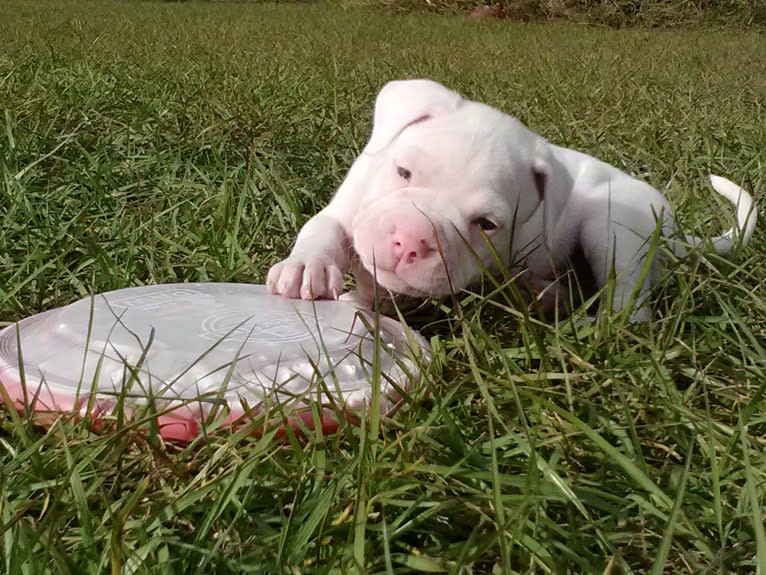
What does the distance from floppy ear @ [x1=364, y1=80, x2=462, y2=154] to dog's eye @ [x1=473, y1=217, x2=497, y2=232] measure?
0.40 m

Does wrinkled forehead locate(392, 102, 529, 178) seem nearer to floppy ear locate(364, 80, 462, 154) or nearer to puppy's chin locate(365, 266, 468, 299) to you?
floppy ear locate(364, 80, 462, 154)

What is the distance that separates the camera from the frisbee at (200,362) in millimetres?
1605

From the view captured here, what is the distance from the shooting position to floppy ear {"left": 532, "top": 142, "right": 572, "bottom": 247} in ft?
8.20

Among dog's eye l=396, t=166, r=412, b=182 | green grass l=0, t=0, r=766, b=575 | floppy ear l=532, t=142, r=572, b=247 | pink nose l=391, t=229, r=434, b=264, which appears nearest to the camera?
green grass l=0, t=0, r=766, b=575

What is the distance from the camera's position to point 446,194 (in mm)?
2248

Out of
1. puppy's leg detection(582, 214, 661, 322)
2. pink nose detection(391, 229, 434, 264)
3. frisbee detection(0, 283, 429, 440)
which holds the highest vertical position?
pink nose detection(391, 229, 434, 264)

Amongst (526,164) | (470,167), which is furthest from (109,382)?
(526,164)

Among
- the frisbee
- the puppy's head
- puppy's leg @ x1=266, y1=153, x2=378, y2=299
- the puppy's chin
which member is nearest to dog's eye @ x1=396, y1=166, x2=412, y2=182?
the puppy's head

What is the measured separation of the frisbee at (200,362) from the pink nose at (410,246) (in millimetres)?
161

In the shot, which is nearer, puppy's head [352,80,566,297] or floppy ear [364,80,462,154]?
puppy's head [352,80,566,297]

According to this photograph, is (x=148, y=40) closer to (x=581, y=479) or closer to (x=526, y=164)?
(x=526, y=164)

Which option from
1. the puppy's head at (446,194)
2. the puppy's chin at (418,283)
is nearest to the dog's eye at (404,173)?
the puppy's head at (446,194)

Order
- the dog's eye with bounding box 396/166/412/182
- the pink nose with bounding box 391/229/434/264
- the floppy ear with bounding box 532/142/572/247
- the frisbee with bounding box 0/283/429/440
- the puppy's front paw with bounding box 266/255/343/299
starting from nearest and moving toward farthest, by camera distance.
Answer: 1. the frisbee with bounding box 0/283/429/440
2. the pink nose with bounding box 391/229/434/264
3. the puppy's front paw with bounding box 266/255/343/299
4. the dog's eye with bounding box 396/166/412/182
5. the floppy ear with bounding box 532/142/572/247

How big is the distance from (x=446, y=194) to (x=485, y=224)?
0.14 meters
